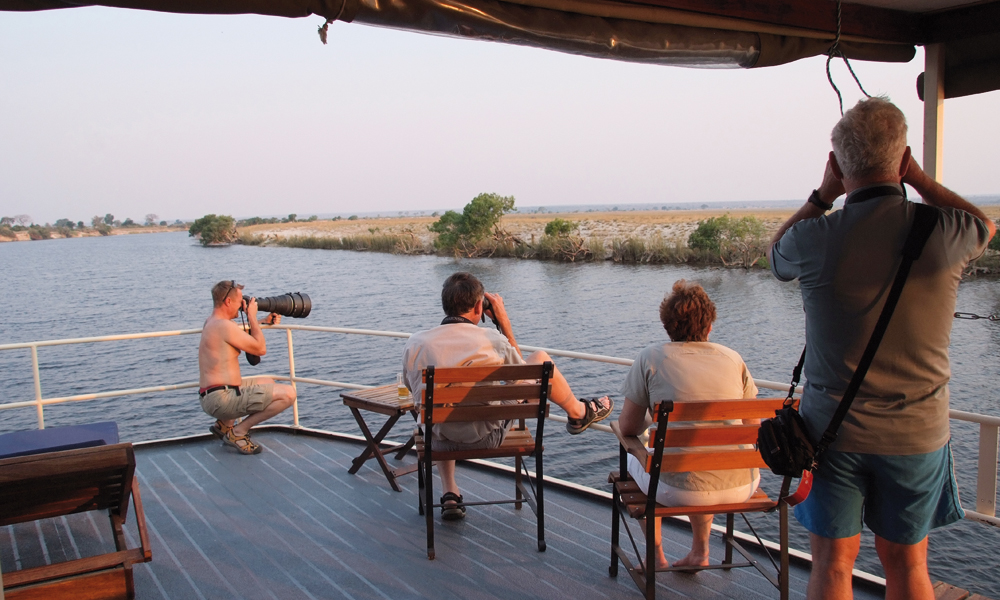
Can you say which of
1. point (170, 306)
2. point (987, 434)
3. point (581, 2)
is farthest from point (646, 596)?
point (170, 306)

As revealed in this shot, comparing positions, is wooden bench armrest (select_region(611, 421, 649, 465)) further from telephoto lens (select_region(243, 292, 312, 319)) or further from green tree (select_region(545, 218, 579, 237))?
green tree (select_region(545, 218, 579, 237))

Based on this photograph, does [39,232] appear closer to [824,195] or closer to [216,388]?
[216,388]

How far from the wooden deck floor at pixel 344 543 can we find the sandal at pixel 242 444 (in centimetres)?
28

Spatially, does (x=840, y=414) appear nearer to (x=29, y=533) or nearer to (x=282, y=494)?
(x=282, y=494)

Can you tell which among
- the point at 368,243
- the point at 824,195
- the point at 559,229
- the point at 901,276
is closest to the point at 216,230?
the point at 368,243

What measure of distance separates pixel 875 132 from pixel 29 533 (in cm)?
352

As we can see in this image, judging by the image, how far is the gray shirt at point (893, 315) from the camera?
154cm

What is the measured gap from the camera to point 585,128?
34.0 meters

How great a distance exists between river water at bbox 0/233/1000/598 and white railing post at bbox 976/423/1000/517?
4.62m

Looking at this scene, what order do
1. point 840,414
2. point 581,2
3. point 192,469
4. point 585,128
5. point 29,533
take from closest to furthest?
point 840,414 < point 581,2 < point 29,533 < point 192,469 < point 585,128

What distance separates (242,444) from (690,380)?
2.88 metres

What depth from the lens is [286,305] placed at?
13.5 ft

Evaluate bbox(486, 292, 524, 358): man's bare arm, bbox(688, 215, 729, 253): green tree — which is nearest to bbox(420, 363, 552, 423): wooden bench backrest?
bbox(486, 292, 524, 358): man's bare arm

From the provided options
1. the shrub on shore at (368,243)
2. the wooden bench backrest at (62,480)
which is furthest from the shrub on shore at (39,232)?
the wooden bench backrest at (62,480)
